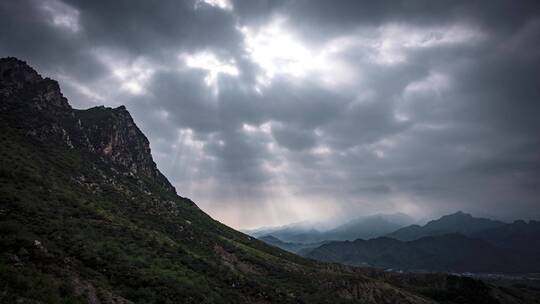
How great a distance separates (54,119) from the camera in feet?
410

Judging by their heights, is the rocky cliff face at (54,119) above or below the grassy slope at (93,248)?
above

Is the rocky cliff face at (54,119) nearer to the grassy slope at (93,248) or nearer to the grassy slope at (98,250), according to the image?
the grassy slope at (98,250)

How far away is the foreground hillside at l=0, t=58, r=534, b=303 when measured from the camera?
30875mm

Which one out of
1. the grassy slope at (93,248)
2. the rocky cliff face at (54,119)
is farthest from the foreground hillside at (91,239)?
the rocky cliff face at (54,119)

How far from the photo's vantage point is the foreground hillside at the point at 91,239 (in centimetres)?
3088

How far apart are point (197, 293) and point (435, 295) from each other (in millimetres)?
162349

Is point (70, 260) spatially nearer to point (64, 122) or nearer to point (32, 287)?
point (32, 287)

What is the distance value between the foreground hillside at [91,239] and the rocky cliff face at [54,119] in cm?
57

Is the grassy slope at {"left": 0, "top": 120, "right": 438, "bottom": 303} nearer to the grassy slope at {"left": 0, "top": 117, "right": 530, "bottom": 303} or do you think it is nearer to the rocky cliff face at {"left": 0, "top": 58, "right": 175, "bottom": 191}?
the grassy slope at {"left": 0, "top": 117, "right": 530, "bottom": 303}

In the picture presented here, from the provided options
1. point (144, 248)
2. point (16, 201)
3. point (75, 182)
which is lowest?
point (144, 248)

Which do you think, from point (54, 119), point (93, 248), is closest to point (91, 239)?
point (93, 248)

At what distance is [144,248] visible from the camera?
187 feet

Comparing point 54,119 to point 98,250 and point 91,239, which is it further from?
point 98,250

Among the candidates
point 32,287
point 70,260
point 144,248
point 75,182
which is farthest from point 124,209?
point 32,287
